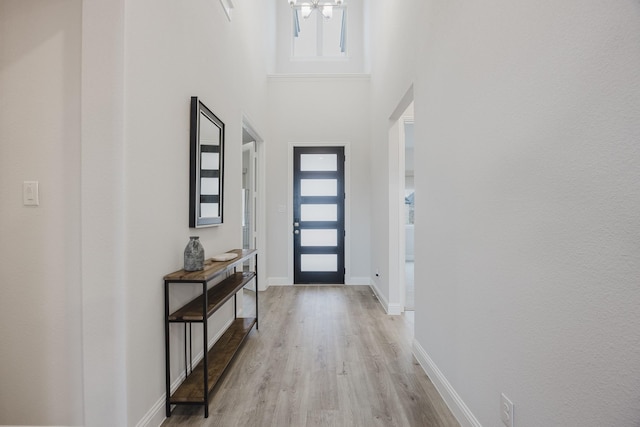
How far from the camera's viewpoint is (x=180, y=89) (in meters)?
1.88

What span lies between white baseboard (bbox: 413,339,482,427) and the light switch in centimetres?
236

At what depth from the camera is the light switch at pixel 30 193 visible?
4.73 feet

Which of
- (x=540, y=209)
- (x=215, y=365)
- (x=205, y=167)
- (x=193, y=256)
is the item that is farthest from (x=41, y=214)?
(x=540, y=209)

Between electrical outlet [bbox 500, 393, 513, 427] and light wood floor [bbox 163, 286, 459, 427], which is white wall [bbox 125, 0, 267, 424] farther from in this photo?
electrical outlet [bbox 500, 393, 513, 427]

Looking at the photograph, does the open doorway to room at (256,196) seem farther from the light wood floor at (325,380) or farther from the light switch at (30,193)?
the light switch at (30,193)

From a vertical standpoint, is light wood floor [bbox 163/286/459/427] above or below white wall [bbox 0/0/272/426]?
below

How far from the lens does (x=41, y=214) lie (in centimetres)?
144

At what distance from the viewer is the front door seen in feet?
15.8

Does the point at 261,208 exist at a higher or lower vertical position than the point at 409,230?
higher

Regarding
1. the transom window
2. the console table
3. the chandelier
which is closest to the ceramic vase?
the console table

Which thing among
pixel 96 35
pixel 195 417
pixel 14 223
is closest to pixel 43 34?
pixel 96 35

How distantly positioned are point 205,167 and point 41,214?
98cm

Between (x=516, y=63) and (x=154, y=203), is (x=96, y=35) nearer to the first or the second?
(x=154, y=203)

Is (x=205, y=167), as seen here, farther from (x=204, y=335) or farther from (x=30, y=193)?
(x=204, y=335)
